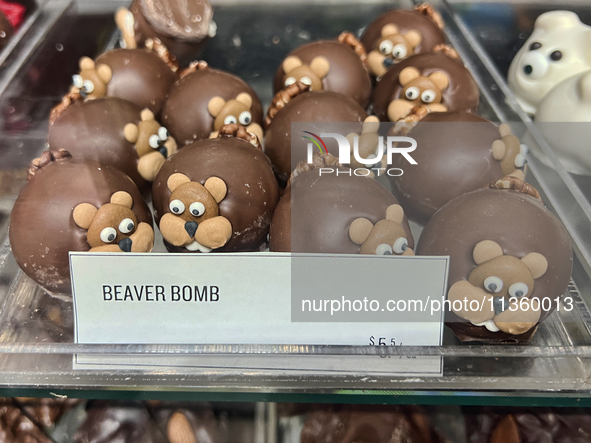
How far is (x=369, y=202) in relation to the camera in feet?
2.40

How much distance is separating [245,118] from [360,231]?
44 cm

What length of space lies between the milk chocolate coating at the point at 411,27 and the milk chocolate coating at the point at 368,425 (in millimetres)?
877

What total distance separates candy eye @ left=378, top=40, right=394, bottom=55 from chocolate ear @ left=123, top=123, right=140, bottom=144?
0.65 m

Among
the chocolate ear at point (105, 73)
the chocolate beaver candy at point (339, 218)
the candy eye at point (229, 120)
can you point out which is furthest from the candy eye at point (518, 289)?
the chocolate ear at point (105, 73)

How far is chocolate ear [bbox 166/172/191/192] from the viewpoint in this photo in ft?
2.63

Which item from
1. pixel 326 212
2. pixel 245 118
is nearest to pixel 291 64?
pixel 245 118

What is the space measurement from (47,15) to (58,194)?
0.81 metres

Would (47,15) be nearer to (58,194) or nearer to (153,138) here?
(153,138)

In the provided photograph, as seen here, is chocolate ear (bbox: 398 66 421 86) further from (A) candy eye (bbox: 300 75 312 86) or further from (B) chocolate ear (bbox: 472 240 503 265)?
(B) chocolate ear (bbox: 472 240 503 265)

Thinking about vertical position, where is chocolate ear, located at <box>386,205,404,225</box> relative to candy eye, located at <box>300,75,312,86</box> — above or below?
below

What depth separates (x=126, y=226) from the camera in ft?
2.38

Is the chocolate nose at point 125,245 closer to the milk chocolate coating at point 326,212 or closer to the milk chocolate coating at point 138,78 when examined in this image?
the milk chocolate coating at point 326,212

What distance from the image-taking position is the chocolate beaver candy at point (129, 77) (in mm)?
1091

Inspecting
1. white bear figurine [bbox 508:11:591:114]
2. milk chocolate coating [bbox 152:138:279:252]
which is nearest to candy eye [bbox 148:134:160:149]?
milk chocolate coating [bbox 152:138:279:252]
